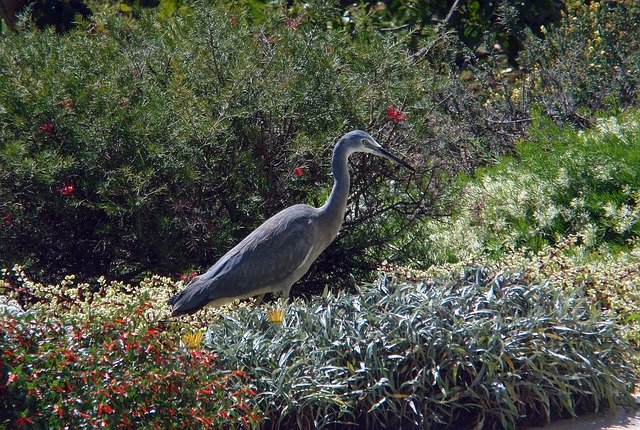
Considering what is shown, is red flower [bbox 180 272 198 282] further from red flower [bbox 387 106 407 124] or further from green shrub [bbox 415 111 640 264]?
green shrub [bbox 415 111 640 264]

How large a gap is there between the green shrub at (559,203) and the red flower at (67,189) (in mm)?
2824

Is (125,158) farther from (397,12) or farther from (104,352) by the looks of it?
(397,12)

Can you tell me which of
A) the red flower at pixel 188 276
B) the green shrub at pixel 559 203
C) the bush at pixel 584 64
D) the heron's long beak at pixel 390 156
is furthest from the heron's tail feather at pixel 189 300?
the bush at pixel 584 64

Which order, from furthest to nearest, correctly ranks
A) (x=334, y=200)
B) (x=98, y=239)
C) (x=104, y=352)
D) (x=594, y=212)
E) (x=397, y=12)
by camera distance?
(x=397, y=12)
(x=594, y=212)
(x=98, y=239)
(x=334, y=200)
(x=104, y=352)

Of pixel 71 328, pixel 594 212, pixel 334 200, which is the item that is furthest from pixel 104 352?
pixel 594 212

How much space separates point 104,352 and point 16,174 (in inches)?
110

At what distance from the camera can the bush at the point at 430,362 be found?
17.4 ft

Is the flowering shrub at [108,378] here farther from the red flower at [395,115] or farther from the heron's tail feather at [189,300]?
the red flower at [395,115]

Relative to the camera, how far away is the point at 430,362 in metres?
5.41

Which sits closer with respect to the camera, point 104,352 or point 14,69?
point 104,352

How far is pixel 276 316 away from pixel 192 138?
1978mm

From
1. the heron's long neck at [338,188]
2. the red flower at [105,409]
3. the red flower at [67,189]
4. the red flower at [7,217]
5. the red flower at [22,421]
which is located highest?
the red flower at [22,421]

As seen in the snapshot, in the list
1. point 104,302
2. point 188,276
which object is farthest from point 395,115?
point 104,302

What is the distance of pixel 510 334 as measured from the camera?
5.57 meters
